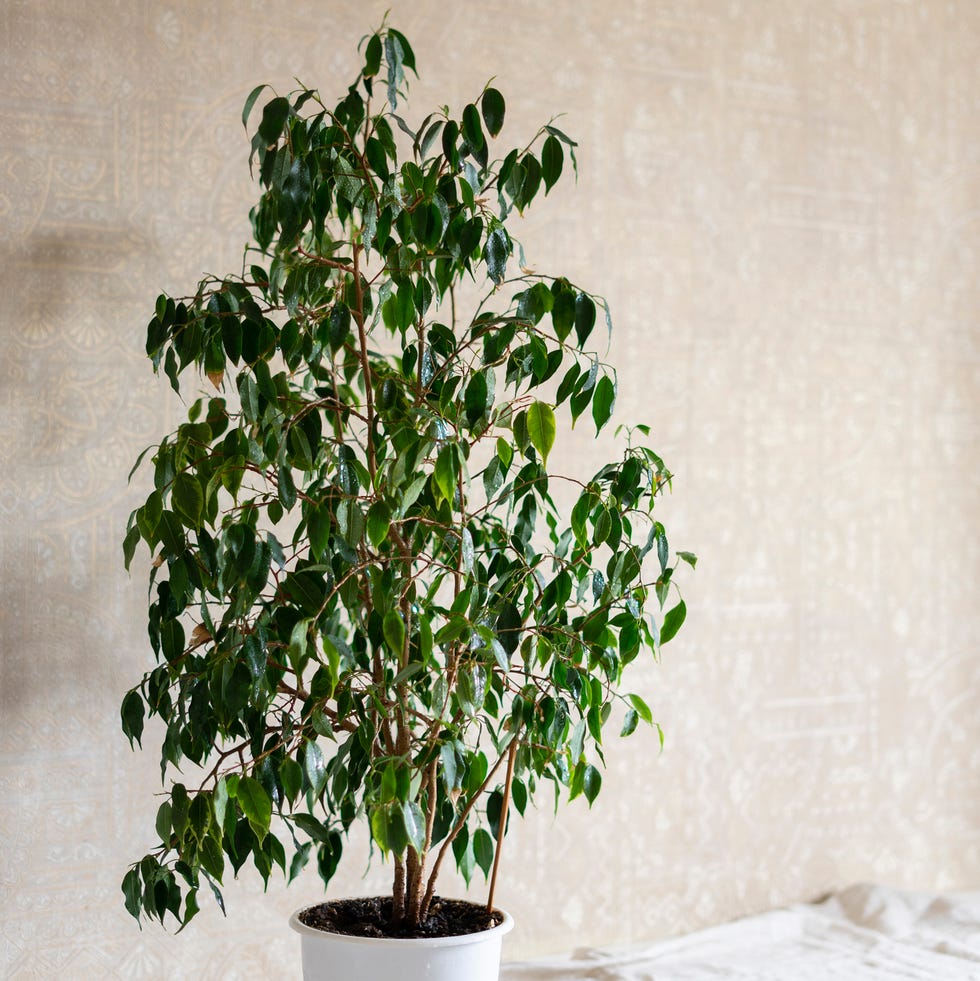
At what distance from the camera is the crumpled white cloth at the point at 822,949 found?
6.91ft

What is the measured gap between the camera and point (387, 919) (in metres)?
1.62

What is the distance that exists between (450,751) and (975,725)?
5.36 feet

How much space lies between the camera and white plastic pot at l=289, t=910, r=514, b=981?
1.46m

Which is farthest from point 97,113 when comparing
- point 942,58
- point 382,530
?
point 942,58

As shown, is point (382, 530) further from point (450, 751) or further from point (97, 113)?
point (97, 113)

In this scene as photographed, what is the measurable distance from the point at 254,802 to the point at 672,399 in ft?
4.01

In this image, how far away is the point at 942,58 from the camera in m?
2.59

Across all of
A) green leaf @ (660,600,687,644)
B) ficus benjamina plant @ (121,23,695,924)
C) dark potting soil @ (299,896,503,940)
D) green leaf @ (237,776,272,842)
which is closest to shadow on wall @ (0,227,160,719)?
ficus benjamina plant @ (121,23,695,924)

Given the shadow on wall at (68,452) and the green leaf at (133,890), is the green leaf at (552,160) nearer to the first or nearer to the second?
the shadow on wall at (68,452)

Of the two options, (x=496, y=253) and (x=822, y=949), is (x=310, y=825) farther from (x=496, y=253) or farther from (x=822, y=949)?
(x=822, y=949)

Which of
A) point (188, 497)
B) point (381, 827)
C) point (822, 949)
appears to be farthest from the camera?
point (822, 949)

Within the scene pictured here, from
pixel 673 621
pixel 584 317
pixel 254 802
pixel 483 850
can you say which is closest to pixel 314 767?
pixel 254 802

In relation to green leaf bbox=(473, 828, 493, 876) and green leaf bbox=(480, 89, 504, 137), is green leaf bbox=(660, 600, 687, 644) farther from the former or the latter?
green leaf bbox=(480, 89, 504, 137)

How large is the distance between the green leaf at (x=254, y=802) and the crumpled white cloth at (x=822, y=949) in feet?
2.95
